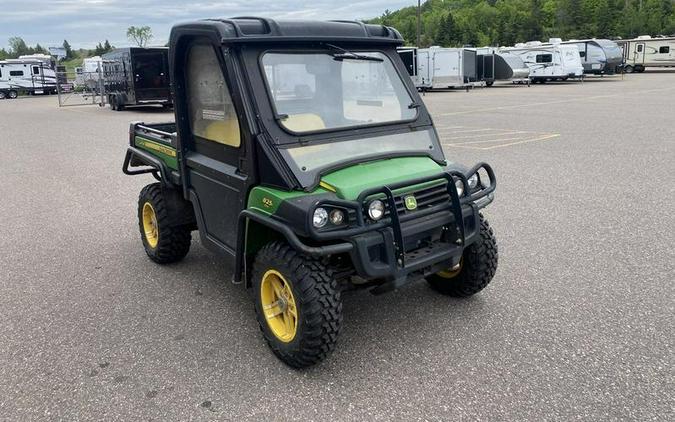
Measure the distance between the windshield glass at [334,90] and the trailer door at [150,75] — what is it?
18891mm

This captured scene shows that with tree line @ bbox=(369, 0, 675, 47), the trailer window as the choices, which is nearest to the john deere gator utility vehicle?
the trailer window

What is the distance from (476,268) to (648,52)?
47.0 m

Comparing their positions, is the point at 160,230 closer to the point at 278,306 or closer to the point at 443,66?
the point at 278,306

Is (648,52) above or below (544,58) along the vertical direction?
above

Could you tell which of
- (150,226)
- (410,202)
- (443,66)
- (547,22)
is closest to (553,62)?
(443,66)

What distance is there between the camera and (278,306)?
3.46 metres

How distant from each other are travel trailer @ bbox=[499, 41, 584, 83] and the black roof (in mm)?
33749

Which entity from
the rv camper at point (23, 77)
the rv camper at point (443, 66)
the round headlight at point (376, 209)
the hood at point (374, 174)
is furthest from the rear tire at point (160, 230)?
the rv camper at point (23, 77)

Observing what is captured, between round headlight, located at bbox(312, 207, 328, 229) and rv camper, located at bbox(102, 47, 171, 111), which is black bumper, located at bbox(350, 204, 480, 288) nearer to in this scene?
round headlight, located at bbox(312, 207, 328, 229)

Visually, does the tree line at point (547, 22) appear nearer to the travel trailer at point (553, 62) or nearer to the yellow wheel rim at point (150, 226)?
the travel trailer at point (553, 62)

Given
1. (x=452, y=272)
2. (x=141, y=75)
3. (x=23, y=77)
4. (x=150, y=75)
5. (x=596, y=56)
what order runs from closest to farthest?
1. (x=452, y=272)
2. (x=141, y=75)
3. (x=150, y=75)
4. (x=596, y=56)
5. (x=23, y=77)

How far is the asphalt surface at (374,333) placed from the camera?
9.78 feet

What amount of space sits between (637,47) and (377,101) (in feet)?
154

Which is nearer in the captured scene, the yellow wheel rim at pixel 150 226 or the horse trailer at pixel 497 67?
the yellow wheel rim at pixel 150 226
